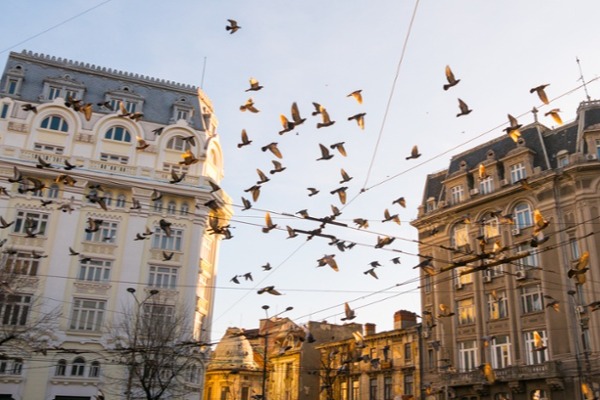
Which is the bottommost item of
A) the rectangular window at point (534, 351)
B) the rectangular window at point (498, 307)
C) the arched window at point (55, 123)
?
the rectangular window at point (534, 351)

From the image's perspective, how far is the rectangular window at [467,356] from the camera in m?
36.7

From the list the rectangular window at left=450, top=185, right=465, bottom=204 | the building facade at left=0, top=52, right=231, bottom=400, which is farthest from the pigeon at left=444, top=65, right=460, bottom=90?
the rectangular window at left=450, top=185, right=465, bottom=204

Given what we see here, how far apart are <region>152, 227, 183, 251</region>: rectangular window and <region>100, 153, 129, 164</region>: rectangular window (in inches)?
221

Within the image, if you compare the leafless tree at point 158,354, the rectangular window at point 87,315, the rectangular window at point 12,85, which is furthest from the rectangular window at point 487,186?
the rectangular window at point 12,85

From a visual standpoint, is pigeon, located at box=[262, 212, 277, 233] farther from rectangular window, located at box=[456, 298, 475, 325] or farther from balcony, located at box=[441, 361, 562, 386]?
rectangular window, located at box=[456, 298, 475, 325]

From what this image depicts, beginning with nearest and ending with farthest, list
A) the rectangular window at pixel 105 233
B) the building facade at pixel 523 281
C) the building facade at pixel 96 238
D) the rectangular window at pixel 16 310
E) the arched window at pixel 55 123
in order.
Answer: the building facade at pixel 523 281
the rectangular window at pixel 16 310
the building facade at pixel 96 238
the rectangular window at pixel 105 233
the arched window at pixel 55 123

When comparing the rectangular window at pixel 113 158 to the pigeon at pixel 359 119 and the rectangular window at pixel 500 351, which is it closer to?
the rectangular window at pixel 500 351

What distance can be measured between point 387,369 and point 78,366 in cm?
2188

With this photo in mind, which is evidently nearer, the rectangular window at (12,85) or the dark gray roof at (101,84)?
the rectangular window at (12,85)

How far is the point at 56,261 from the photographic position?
3653cm

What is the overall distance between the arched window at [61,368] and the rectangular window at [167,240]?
897 centimetres

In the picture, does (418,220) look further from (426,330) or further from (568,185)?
(568,185)

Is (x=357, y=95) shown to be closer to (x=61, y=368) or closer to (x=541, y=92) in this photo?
(x=541, y=92)

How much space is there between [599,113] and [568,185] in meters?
5.54
